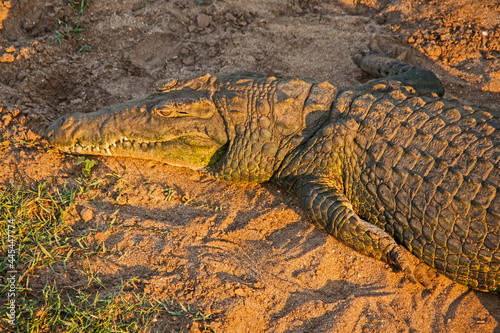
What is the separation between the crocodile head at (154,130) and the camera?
3.55 metres

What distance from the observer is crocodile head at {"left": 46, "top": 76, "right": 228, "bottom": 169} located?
3.55m

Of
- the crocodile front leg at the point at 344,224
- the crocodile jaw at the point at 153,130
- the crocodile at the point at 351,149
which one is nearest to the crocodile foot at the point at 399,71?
the crocodile at the point at 351,149

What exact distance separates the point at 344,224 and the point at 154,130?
6.02 feet

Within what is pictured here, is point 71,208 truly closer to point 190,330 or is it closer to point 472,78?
point 190,330

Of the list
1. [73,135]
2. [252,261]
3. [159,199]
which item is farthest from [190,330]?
[73,135]

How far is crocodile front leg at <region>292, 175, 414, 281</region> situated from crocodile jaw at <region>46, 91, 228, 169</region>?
36.1 inches

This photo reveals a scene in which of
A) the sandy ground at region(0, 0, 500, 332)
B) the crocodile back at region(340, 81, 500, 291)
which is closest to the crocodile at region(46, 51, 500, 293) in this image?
the crocodile back at region(340, 81, 500, 291)

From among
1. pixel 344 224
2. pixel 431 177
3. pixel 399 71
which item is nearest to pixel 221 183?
pixel 344 224

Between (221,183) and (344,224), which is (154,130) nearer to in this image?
(221,183)

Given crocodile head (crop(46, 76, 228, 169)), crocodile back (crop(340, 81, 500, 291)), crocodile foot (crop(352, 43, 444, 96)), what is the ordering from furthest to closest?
crocodile foot (crop(352, 43, 444, 96))
crocodile head (crop(46, 76, 228, 169))
crocodile back (crop(340, 81, 500, 291))

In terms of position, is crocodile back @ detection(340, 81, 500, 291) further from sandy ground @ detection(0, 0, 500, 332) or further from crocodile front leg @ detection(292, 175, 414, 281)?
sandy ground @ detection(0, 0, 500, 332)

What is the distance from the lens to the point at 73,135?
3.56 metres

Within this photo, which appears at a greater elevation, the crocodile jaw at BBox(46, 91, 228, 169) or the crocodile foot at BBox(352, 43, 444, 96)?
the crocodile foot at BBox(352, 43, 444, 96)

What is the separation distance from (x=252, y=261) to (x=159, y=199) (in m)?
1.02
